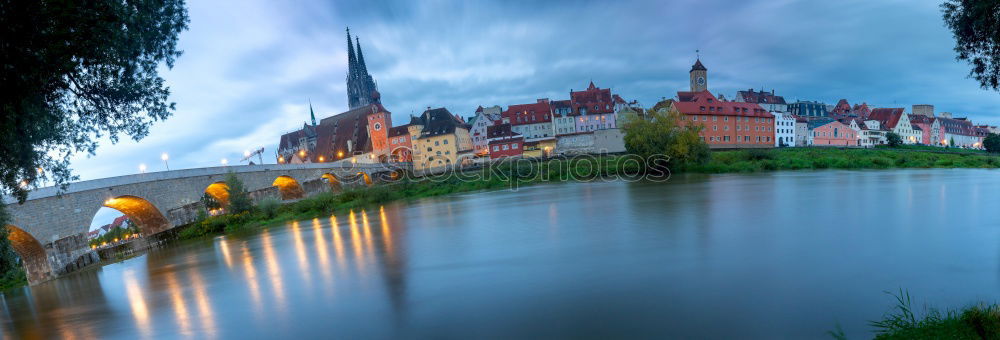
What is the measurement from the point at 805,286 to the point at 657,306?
2528 millimetres

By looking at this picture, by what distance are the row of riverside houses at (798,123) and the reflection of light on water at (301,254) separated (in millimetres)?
31403

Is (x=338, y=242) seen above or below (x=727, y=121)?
below

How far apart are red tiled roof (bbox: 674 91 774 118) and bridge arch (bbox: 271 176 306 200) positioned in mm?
40695

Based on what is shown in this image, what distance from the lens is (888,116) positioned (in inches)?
2468

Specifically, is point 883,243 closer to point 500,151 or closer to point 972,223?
point 972,223

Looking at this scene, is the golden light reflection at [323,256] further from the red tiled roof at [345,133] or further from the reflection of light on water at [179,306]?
the red tiled roof at [345,133]

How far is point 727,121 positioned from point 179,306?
54.5 m

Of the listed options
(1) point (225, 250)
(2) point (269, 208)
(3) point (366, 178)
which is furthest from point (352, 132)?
(1) point (225, 250)

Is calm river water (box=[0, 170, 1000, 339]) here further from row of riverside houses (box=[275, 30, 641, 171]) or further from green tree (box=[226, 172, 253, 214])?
row of riverside houses (box=[275, 30, 641, 171])

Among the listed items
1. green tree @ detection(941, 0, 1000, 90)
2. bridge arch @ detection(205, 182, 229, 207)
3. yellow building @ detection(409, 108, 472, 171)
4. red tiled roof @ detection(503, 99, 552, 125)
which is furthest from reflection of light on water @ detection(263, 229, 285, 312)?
red tiled roof @ detection(503, 99, 552, 125)

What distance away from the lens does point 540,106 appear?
60.2 meters

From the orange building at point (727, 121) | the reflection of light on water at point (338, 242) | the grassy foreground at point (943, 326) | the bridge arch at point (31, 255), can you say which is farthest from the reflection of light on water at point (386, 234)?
the orange building at point (727, 121)

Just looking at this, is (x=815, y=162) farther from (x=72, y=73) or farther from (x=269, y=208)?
(x=72, y=73)

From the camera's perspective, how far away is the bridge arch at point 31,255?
15.6 meters
